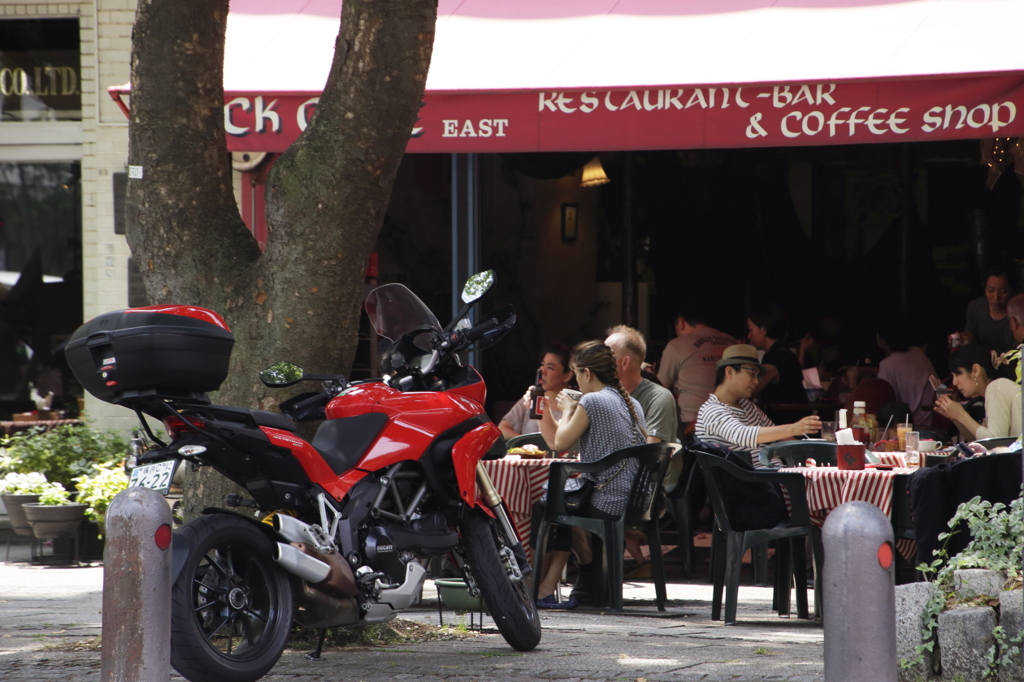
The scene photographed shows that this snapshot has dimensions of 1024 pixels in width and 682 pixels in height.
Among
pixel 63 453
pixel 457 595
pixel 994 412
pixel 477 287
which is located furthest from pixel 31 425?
pixel 994 412

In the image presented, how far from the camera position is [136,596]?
3.88m

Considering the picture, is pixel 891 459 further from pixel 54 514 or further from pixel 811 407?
pixel 54 514

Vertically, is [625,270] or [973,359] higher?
[625,270]

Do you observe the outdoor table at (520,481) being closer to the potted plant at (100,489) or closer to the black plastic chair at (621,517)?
the black plastic chair at (621,517)

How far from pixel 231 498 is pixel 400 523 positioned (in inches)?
25.8

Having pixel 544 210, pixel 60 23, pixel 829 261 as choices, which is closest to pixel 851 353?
pixel 829 261

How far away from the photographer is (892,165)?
44.2ft

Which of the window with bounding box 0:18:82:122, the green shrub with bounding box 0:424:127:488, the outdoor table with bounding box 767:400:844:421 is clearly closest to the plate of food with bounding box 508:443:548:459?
the outdoor table with bounding box 767:400:844:421

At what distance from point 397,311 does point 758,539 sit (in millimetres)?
→ 2426

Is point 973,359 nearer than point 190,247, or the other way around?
point 190,247

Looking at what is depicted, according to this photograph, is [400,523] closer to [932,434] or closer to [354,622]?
[354,622]

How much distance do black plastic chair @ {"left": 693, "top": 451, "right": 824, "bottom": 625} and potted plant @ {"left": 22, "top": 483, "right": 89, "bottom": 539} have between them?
4.51 m

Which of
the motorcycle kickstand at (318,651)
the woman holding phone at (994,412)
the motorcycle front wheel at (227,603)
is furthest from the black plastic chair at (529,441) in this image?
the motorcycle front wheel at (227,603)

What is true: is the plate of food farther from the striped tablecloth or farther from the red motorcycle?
the red motorcycle
